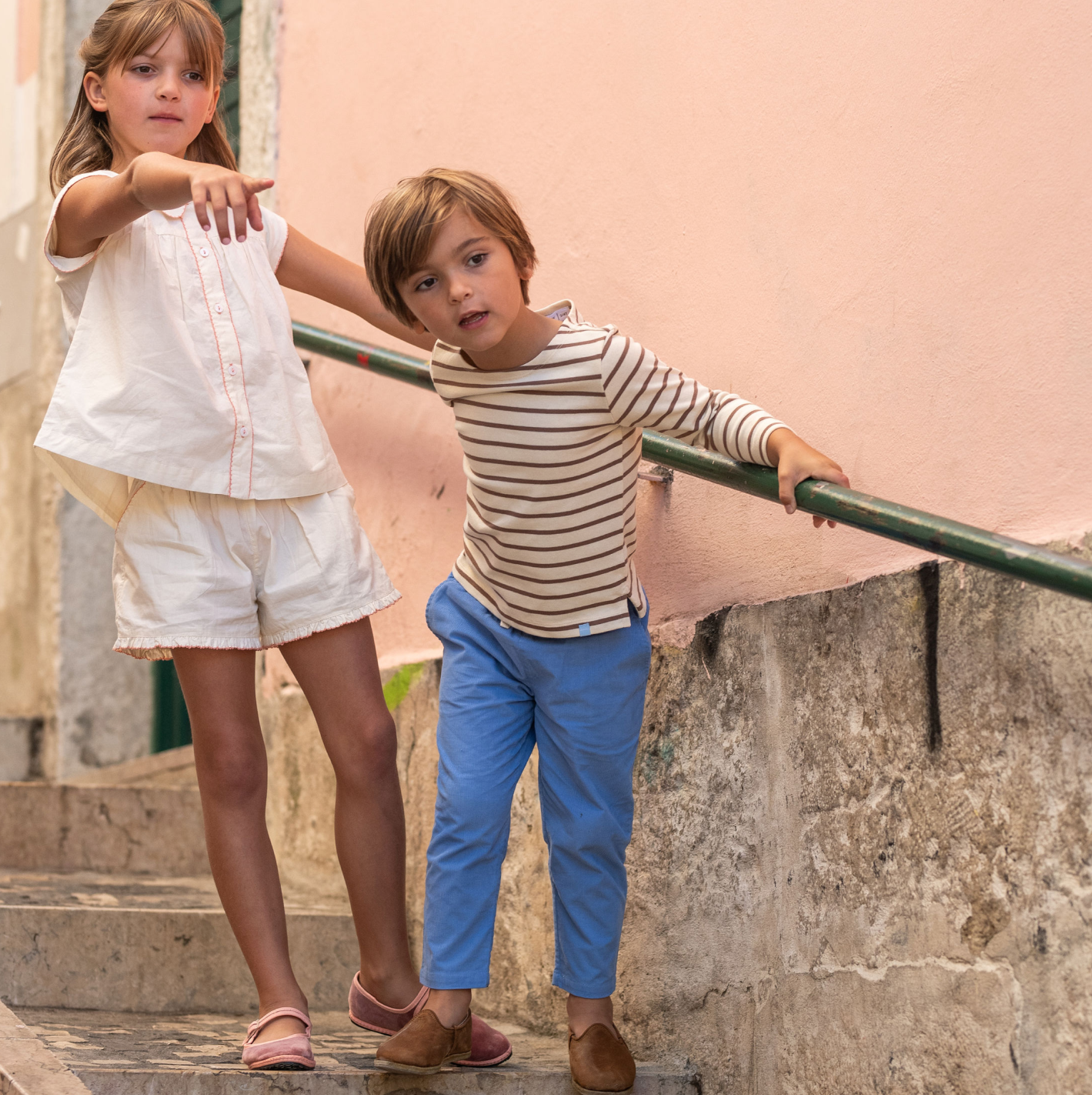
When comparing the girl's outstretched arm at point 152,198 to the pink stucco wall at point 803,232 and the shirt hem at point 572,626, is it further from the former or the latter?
the pink stucco wall at point 803,232

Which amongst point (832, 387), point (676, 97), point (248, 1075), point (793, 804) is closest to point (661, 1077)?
point (793, 804)

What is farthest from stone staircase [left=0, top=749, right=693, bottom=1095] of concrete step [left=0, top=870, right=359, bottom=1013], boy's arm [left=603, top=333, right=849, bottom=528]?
boy's arm [left=603, top=333, right=849, bottom=528]

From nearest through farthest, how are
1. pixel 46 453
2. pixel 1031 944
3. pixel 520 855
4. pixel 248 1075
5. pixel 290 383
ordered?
pixel 1031 944, pixel 248 1075, pixel 46 453, pixel 290 383, pixel 520 855

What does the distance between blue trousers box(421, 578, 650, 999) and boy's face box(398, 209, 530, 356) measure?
0.42 meters

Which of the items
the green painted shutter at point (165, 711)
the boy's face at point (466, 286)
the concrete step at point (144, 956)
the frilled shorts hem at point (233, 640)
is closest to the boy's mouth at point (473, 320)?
the boy's face at point (466, 286)

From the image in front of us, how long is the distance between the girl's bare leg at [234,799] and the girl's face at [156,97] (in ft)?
2.53

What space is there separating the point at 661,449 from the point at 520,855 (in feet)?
2.72

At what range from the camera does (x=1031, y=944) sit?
159 centimetres

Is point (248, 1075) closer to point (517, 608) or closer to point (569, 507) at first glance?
point (517, 608)

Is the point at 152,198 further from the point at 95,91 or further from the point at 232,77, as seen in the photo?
the point at 232,77

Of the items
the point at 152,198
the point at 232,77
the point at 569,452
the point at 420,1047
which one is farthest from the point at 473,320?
the point at 232,77

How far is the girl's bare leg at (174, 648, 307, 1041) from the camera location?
2.07 meters

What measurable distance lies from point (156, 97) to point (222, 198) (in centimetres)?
50

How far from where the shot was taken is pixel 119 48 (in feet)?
6.88
